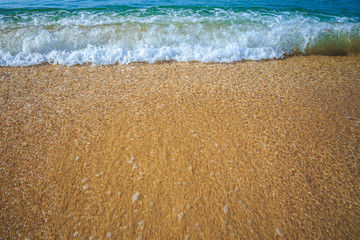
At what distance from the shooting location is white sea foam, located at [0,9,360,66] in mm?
3625

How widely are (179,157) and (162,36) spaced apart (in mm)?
3277

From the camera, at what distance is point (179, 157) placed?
1.87 meters

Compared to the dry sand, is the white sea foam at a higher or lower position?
higher

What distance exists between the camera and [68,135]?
6.82 feet

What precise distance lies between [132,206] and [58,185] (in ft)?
2.36

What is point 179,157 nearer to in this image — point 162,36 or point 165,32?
point 162,36

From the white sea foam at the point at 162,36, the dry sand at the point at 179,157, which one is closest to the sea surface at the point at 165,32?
the white sea foam at the point at 162,36

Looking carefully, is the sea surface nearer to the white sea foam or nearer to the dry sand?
the white sea foam

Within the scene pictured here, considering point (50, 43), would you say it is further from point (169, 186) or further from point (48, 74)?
point (169, 186)

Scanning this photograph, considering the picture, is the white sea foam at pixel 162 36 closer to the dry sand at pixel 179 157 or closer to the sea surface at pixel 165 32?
the sea surface at pixel 165 32

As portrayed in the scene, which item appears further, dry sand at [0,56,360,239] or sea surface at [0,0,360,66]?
sea surface at [0,0,360,66]

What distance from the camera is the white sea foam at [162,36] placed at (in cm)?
362

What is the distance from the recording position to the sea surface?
3.66 m

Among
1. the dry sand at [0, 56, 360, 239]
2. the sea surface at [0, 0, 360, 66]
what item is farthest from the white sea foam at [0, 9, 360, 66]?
the dry sand at [0, 56, 360, 239]
